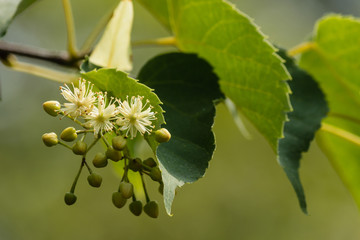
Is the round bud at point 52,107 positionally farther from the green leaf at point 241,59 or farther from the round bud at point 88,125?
the green leaf at point 241,59

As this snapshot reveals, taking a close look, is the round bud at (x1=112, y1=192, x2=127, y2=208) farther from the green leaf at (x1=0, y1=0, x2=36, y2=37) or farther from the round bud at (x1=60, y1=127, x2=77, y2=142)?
the green leaf at (x1=0, y1=0, x2=36, y2=37)

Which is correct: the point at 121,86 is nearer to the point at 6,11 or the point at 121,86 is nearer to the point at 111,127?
the point at 111,127

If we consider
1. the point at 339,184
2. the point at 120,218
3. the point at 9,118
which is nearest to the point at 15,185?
the point at 9,118

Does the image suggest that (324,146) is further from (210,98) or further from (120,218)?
(120,218)

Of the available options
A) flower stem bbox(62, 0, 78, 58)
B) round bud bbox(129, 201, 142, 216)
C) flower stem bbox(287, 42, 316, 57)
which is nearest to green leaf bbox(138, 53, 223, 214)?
round bud bbox(129, 201, 142, 216)

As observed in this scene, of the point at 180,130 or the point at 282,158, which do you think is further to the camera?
the point at 282,158

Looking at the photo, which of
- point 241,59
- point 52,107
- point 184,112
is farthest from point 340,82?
point 52,107
